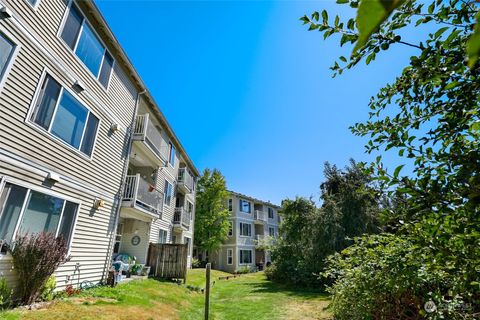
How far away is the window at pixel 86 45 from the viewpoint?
27.0 ft

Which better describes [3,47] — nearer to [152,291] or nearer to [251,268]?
[152,291]

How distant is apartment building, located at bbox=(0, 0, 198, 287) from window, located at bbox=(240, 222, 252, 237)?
19546mm

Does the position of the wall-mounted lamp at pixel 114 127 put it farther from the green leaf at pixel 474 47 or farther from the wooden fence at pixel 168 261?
the green leaf at pixel 474 47

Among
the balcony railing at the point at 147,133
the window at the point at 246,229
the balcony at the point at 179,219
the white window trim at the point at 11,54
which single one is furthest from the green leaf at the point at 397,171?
the window at the point at 246,229

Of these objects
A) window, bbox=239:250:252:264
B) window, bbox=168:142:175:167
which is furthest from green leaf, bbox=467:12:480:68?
window, bbox=239:250:252:264

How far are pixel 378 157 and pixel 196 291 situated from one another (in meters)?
12.6

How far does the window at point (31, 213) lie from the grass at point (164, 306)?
1781mm

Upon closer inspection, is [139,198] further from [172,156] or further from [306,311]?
[306,311]

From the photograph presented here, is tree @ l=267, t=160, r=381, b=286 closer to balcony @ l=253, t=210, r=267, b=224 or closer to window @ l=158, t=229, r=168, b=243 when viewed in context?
window @ l=158, t=229, r=168, b=243

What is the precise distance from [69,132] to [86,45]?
3.10 meters

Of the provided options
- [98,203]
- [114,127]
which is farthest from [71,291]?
[114,127]

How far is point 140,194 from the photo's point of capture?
494 inches

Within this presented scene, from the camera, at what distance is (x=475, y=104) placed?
2133mm

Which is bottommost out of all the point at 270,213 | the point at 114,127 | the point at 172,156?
the point at 114,127
